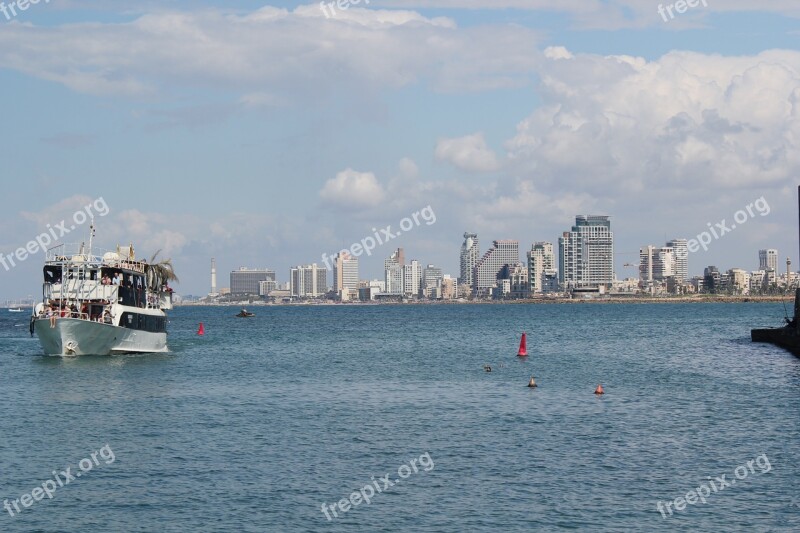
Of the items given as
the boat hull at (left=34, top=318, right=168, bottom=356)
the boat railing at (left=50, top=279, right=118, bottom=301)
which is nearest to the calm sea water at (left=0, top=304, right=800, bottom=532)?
the boat hull at (left=34, top=318, right=168, bottom=356)

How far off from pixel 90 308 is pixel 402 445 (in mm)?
48124

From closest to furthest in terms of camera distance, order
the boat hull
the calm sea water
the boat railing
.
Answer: the calm sea water
the boat hull
the boat railing

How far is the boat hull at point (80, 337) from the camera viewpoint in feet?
250

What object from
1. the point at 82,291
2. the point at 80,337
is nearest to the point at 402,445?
the point at 80,337

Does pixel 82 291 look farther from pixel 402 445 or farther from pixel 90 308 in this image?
pixel 402 445

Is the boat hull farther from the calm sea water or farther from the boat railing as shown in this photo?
the calm sea water

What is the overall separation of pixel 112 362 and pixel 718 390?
4449cm

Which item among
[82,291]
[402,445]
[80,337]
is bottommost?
[402,445]

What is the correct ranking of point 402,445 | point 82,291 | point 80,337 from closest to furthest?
1. point 402,445
2. point 80,337
3. point 82,291

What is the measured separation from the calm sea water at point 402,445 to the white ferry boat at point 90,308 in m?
3.61

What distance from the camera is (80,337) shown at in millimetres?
76812

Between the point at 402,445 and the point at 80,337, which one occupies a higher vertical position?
the point at 80,337

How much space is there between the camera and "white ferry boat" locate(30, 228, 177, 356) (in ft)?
252

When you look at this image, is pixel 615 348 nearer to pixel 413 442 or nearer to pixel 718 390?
pixel 718 390
